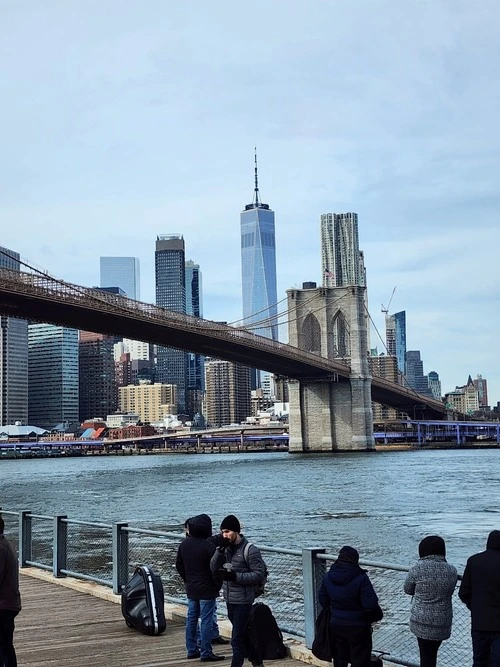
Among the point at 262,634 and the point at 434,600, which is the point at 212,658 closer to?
the point at 262,634

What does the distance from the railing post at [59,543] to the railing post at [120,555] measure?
1514mm

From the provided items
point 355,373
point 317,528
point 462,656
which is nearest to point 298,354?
point 355,373

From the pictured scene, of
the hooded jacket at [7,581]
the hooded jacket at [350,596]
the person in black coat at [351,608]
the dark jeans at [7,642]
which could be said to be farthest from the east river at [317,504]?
the hooded jacket at [7,581]

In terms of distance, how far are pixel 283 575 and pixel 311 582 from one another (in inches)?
341

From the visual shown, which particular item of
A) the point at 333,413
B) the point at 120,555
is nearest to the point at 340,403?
the point at 333,413

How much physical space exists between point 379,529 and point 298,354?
5602 cm

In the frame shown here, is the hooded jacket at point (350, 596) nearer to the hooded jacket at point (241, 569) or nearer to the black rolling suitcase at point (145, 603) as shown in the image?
the hooded jacket at point (241, 569)

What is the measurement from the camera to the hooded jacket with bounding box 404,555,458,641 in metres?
6.68

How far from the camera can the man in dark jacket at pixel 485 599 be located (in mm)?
6309

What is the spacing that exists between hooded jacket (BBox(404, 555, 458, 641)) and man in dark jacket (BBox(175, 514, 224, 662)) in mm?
1980

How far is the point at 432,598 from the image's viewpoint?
6.69 meters

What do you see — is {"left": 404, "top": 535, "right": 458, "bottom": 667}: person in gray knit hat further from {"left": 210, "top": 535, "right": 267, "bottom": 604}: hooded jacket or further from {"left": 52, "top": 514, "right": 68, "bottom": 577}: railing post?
{"left": 52, "top": 514, "right": 68, "bottom": 577}: railing post

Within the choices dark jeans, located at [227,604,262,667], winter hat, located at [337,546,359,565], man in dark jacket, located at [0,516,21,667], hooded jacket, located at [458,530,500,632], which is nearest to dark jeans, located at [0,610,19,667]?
man in dark jacket, located at [0,516,21,667]

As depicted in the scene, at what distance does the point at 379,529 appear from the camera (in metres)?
26.8
